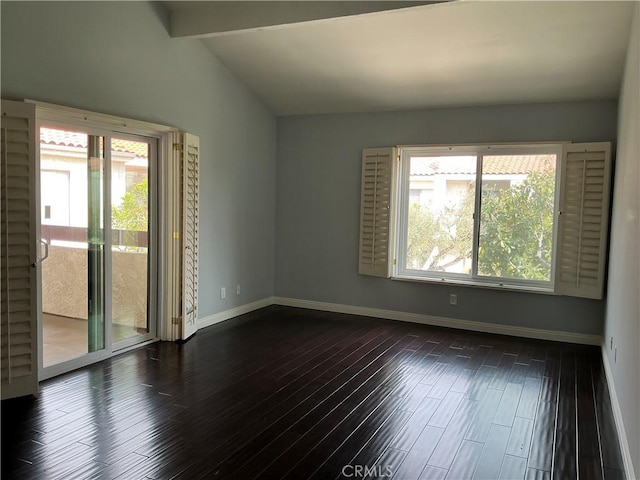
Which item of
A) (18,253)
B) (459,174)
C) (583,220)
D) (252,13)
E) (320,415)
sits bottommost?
(320,415)

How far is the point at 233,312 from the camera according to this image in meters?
5.74

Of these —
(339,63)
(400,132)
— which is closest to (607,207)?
(400,132)

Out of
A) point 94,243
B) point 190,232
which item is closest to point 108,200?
point 94,243

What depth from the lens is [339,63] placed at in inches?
193

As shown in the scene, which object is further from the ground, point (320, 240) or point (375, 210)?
point (375, 210)

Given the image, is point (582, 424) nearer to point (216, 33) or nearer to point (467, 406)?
point (467, 406)

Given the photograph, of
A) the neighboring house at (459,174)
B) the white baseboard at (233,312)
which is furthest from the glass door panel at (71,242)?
the neighboring house at (459,174)

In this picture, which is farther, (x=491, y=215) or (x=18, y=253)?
(x=491, y=215)

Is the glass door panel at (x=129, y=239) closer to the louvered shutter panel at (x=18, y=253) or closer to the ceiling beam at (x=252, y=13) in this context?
the louvered shutter panel at (x=18, y=253)

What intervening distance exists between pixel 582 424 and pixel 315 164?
4087 millimetres

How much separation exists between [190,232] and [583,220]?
150 inches

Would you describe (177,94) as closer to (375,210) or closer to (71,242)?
(71,242)

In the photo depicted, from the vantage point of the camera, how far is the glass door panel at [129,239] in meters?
4.25

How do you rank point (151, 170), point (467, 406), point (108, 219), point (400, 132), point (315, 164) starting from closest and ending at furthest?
point (467, 406) < point (108, 219) < point (151, 170) < point (400, 132) < point (315, 164)
